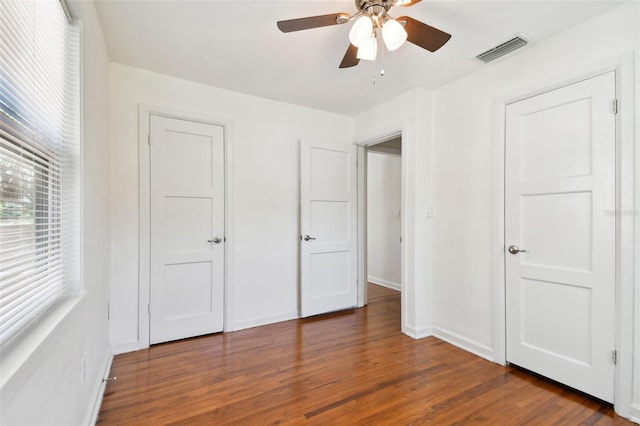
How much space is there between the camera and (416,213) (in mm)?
3090

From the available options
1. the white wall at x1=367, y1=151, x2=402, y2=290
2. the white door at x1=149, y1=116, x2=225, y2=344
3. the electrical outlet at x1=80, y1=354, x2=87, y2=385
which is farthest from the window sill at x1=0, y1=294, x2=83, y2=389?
the white wall at x1=367, y1=151, x2=402, y2=290

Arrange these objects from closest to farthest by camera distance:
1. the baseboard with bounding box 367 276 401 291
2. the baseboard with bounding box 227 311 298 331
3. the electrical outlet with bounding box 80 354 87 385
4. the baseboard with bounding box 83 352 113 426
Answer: the electrical outlet with bounding box 80 354 87 385, the baseboard with bounding box 83 352 113 426, the baseboard with bounding box 227 311 298 331, the baseboard with bounding box 367 276 401 291

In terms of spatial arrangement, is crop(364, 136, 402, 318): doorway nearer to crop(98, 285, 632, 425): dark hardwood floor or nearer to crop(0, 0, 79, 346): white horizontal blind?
crop(98, 285, 632, 425): dark hardwood floor

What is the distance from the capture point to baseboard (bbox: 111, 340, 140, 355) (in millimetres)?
2647

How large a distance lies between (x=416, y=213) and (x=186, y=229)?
7.49ft

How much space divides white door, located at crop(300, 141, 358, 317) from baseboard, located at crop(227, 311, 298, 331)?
178 mm

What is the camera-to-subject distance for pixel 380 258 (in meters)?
5.46

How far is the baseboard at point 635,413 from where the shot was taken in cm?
180

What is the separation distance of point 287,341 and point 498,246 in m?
2.08

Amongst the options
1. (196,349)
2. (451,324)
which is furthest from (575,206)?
(196,349)

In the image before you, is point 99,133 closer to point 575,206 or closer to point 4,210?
point 4,210

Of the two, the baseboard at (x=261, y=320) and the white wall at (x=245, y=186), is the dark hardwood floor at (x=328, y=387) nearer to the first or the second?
the baseboard at (x=261, y=320)

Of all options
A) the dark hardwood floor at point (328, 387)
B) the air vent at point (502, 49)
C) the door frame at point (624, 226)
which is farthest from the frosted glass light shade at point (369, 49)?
the dark hardwood floor at point (328, 387)

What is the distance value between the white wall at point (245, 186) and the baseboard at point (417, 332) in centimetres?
127
